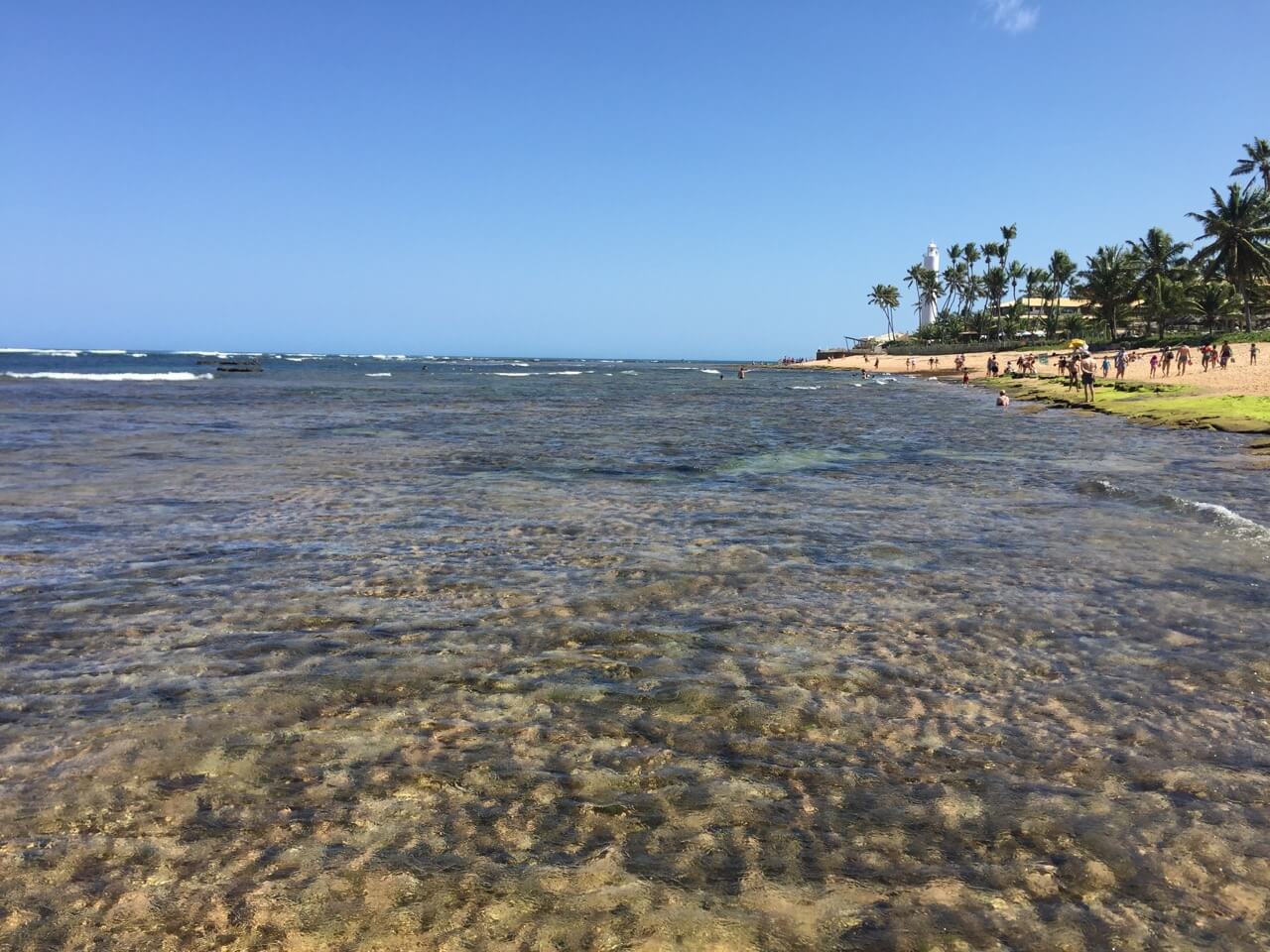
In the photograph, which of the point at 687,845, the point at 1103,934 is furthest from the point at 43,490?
the point at 1103,934

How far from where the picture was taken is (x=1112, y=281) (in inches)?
3725

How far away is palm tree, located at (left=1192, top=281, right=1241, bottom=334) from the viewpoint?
86.5 metres

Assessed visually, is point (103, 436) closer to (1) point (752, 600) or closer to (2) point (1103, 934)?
(1) point (752, 600)

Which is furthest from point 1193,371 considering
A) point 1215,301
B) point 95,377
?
point 95,377

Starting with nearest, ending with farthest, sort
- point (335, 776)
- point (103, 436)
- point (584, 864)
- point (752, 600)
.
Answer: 1. point (584, 864)
2. point (335, 776)
3. point (752, 600)
4. point (103, 436)

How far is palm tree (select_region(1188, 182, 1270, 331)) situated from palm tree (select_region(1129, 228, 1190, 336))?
12137mm

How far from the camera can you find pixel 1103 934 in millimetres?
3326

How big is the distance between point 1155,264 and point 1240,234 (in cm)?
2129

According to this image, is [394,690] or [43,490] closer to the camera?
[394,690]

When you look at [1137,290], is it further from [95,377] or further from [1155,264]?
[95,377]

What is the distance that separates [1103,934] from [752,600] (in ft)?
16.2

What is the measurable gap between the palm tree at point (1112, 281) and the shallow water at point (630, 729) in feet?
325

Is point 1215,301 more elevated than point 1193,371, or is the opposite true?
point 1215,301

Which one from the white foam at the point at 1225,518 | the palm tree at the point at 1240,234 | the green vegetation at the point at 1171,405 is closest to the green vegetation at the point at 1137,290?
the palm tree at the point at 1240,234
